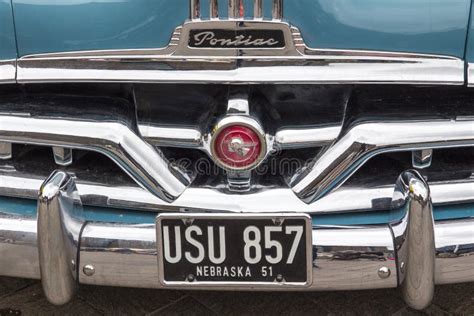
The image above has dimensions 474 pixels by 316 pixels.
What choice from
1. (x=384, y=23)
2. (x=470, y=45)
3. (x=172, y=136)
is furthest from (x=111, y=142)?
(x=470, y=45)

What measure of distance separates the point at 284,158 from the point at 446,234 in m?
0.53

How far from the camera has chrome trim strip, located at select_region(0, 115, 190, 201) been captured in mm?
2154

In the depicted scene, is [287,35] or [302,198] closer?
[287,35]

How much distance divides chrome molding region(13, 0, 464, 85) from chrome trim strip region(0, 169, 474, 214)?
1.07 feet

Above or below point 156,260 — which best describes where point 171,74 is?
above

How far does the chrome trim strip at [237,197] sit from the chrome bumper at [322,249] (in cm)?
7

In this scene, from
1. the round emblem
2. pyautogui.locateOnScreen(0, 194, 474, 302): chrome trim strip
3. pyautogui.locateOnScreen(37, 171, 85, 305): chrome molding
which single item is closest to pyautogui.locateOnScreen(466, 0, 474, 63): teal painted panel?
pyautogui.locateOnScreen(0, 194, 474, 302): chrome trim strip

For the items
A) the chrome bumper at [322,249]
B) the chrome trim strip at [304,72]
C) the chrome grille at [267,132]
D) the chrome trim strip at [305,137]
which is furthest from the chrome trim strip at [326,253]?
the chrome trim strip at [304,72]

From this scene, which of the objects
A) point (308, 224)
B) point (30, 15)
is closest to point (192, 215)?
point (308, 224)

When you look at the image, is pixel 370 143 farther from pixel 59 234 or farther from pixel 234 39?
pixel 59 234

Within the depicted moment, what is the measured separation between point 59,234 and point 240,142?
1.88 ft

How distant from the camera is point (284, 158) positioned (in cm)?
227

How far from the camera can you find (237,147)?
213 centimetres

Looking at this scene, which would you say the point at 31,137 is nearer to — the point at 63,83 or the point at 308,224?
the point at 63,83
